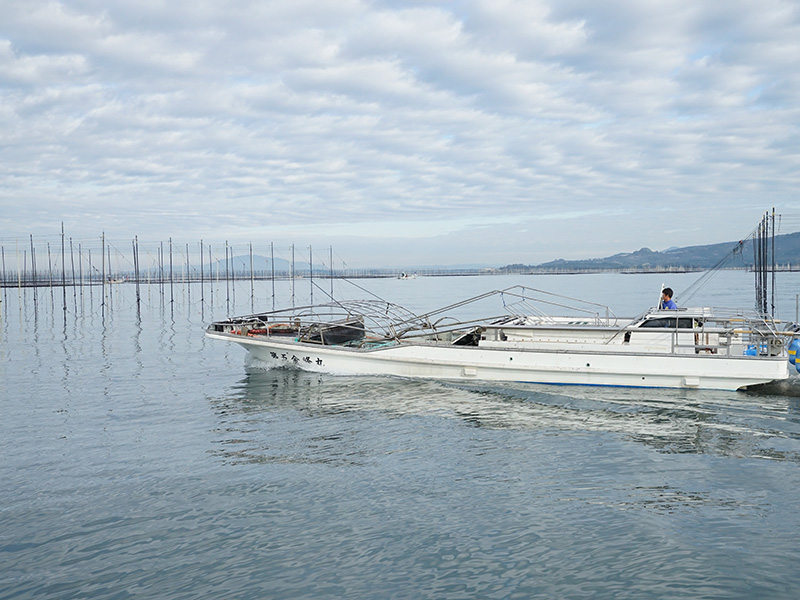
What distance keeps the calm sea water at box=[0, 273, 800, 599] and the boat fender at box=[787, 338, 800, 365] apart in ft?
6.39

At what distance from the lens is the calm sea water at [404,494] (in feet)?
23.7

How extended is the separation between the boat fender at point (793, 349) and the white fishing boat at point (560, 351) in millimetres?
807

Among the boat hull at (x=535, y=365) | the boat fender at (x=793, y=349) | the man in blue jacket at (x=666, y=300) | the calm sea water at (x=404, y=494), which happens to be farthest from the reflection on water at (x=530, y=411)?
the man in blue jacket at (x=666, y=300)

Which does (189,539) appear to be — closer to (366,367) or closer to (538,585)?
(538,585)

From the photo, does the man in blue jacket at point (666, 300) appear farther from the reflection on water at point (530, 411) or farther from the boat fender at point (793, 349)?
the reflection on water at point (530, 411)

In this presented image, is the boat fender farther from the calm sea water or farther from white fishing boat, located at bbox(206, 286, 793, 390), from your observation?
the calm sea water

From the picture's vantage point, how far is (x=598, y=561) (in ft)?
24.6

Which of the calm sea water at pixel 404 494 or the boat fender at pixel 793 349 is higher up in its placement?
the boat fender at pixel 793 349

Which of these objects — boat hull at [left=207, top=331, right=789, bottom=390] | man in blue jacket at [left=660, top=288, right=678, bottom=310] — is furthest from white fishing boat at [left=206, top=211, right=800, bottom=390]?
man in blue jacket at [left=660, top=288, right=678, bottom=310]

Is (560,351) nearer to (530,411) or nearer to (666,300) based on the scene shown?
(530,411)

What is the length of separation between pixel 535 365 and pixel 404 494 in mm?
9300

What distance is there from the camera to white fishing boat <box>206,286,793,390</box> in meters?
17.3

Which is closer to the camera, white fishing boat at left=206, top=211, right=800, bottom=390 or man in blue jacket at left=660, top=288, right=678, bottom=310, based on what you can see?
white fishing boat at left=206, top=211, right=800, bottom=390

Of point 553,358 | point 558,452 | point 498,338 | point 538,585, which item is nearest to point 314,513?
point 538,585
